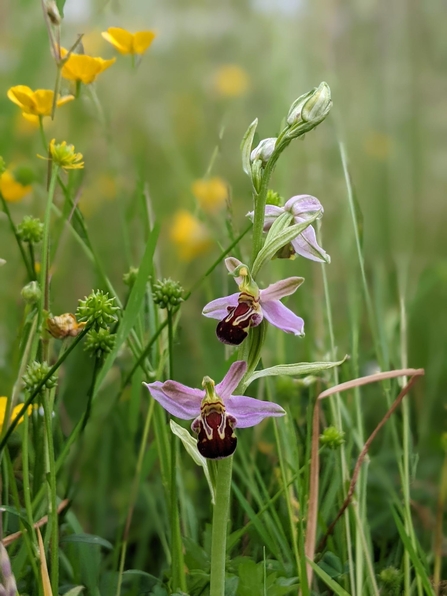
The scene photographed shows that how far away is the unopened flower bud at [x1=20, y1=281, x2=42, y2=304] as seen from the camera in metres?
0.69

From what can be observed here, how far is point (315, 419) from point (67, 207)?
0.43 m

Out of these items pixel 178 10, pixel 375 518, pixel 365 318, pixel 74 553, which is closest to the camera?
pixel 74 553

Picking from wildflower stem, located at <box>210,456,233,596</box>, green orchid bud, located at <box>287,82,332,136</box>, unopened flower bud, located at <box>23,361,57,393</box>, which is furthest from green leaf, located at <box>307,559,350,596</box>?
green orchid bud, located at <box>287,82,332,136</box>

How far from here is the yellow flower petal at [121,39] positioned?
36.6 inches

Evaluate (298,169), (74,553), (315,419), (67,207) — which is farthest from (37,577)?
(298,169)

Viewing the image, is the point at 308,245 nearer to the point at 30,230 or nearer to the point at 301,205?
the point at 301,205

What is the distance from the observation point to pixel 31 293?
2.26 feet

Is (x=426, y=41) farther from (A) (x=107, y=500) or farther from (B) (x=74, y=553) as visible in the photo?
(B) (x=74, y=553)

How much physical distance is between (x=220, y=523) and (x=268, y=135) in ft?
4.08

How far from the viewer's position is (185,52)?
7.84 feet

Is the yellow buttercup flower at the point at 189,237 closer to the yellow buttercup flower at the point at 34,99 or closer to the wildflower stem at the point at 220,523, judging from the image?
the yellow buttercup flower at the point at 34,99

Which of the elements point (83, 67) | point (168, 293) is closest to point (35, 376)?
point (168, 293)

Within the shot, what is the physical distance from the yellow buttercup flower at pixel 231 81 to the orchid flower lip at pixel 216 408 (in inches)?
75.4

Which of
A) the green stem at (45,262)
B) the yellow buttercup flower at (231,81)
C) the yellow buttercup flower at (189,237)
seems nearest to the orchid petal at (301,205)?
the green stem at (45,262)
